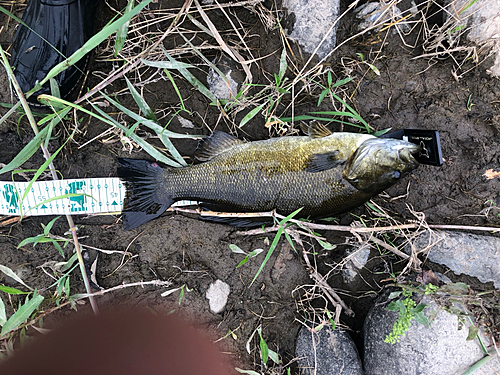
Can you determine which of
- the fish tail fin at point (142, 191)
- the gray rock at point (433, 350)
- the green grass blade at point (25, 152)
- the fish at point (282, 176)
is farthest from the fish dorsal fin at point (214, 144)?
the gray rock at point (433, 350)

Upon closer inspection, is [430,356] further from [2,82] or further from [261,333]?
[2,82]

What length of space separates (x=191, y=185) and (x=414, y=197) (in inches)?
78.6

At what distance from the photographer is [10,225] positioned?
2.83m

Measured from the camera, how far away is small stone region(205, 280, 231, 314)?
294 cm

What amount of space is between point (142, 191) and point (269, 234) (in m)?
1.18

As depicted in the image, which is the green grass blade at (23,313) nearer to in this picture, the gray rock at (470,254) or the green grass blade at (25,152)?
the green grass blade at (25,152)

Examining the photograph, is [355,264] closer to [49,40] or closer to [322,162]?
[322,162]

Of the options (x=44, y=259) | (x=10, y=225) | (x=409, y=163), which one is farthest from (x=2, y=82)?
(x=409, y=163)

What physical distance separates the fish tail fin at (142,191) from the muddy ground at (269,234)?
0.93 feet

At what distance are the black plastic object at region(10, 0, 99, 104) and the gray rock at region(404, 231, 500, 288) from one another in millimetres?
3365

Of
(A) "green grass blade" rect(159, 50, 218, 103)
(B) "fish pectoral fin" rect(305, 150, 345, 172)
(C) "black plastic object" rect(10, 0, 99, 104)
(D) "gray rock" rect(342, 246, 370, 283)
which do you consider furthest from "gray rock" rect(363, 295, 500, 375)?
(C) "black plastic object" rect(10, 0, 99, 104)

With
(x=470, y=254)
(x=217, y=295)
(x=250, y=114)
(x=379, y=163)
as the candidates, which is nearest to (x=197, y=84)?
(x=250, y=114)

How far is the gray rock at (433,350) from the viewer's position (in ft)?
8.32

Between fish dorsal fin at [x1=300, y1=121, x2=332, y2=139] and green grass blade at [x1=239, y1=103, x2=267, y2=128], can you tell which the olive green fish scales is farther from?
green grass blade at [x1=239, y1=103, x2=267, y2=128]
